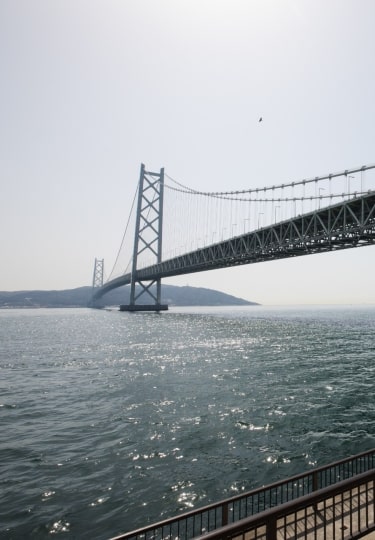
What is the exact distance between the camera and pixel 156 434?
12.7 m

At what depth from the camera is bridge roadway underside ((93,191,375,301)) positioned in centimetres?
4475

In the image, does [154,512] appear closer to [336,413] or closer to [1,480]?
[1,480]

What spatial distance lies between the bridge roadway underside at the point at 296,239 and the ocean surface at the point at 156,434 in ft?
77.9

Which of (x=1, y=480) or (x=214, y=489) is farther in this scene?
(x=1, y=480)

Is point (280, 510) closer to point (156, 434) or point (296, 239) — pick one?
point (156, 434)

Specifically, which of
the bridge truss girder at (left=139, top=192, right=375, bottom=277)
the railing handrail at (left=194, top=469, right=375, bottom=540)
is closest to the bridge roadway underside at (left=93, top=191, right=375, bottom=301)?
the bridge truss girder at (left=139, top=192, right=375, bottom=277)

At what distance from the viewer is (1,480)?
9562mm

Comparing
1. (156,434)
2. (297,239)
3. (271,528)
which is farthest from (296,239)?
(271,528)

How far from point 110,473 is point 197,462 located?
8.20 ft

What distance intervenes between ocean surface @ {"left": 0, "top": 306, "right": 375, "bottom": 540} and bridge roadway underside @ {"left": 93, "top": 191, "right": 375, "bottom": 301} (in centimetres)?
2375

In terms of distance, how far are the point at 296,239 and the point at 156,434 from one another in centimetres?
4735

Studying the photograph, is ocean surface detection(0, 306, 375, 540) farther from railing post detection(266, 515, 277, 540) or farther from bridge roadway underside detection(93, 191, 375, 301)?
bridge roadway underside detection(93, 191, 375, 301)

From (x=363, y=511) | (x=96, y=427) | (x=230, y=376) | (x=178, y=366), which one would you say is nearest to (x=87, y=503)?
(x=96, y=427)

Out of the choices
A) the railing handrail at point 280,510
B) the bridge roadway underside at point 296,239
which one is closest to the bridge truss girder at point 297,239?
the bridge roadway underside at point 296,239
